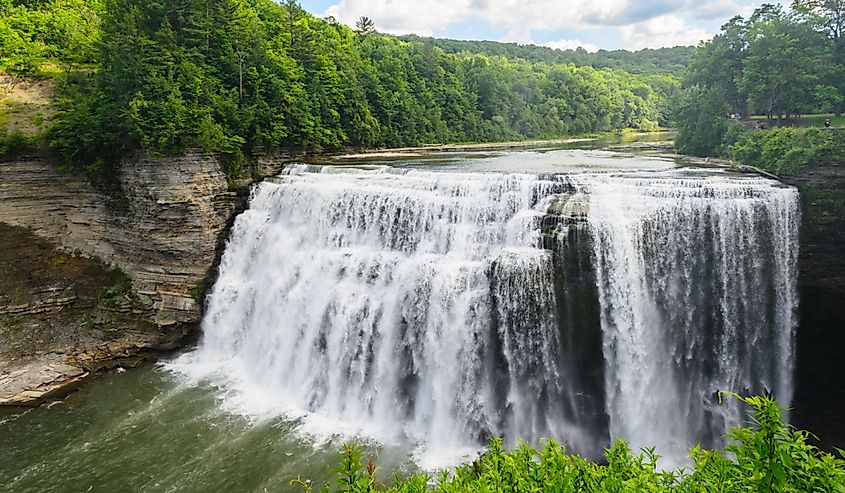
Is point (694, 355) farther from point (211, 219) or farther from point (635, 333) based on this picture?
point (211, 219)

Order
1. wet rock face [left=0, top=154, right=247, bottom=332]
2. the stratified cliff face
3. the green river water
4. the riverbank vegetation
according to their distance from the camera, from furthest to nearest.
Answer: the riverbank vegetation < wet rock face [left=0, top=154, right=247, bottom=332] < the stratified cliff face < the green river water

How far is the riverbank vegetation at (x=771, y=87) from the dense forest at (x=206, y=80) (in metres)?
18.4

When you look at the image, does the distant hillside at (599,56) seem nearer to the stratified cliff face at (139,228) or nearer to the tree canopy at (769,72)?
the tree canopy at (769,72)

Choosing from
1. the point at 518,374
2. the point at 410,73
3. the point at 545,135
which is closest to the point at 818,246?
the point at 518,374

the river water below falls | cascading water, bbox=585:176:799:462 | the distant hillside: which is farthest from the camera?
the distant hillside

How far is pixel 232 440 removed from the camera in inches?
499

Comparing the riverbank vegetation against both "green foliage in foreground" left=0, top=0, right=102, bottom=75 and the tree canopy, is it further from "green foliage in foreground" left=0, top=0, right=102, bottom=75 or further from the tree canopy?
"green foliage in foreground" left=0, top=0, right=102, bottom=75

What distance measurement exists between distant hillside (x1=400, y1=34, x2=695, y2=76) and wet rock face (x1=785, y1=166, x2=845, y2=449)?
96.1 meters

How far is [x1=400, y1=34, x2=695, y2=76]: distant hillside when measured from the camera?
10919cm

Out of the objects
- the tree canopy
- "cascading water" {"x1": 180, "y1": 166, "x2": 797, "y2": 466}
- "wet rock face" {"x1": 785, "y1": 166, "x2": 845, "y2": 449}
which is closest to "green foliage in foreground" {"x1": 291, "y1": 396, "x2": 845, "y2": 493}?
"cascading water" {"x1": 180, "y1": 166, "x2": 797, "y2": 466}

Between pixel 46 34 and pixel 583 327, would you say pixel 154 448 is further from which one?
pixel 46 34

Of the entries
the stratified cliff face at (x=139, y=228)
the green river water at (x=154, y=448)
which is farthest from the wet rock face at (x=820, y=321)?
the stratified cliff face at (x=139, y=228)

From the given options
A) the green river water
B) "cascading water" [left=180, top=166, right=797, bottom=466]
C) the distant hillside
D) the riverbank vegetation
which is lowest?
the green river water

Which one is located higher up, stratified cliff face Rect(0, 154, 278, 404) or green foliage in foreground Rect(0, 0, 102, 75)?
green foliage in foreground Rect(0, 0, 102, 75)
